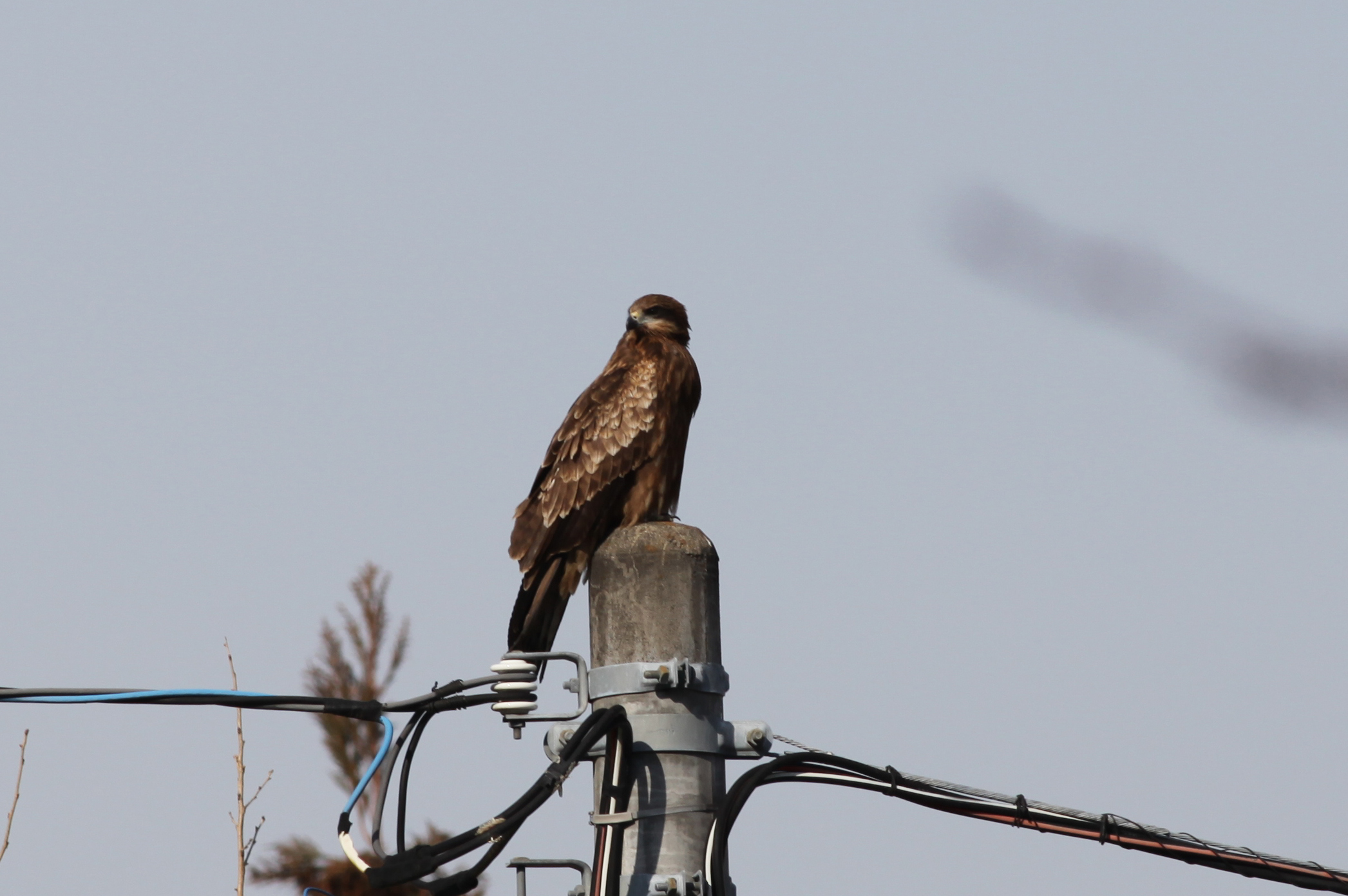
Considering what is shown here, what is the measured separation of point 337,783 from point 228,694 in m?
6.07

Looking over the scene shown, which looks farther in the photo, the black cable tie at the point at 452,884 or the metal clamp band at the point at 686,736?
the metal clamp band at the point at 686,736

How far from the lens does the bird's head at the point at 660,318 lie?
9.33 meters

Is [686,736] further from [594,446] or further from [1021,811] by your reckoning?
[594,446]

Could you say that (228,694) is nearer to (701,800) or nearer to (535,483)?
(701,800)

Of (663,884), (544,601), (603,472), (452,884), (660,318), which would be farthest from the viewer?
(660,318)

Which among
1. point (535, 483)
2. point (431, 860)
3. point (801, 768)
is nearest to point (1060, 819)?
point (801, 768)

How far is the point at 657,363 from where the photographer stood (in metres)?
8.84

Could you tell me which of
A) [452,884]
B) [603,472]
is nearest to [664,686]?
[452,884]

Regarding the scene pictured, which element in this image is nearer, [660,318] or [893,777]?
[893,777]

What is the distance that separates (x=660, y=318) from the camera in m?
9.36

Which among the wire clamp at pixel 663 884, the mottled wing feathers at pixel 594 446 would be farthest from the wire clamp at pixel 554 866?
the mottled wing feathers at pixel 594 446

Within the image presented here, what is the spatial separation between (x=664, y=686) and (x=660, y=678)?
0.10 ft

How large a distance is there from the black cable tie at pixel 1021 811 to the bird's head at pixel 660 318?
164 inches

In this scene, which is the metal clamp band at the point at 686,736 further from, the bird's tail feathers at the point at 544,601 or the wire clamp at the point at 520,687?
the bird's tail feathers at the point at 544,601
